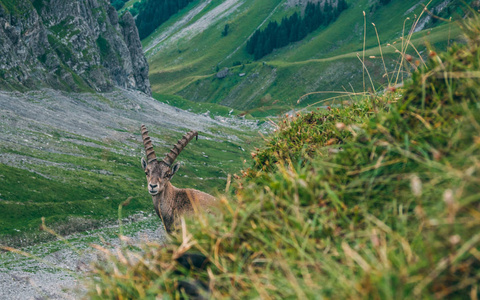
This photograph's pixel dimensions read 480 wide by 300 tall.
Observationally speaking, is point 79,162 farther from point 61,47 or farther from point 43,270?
point 61,47

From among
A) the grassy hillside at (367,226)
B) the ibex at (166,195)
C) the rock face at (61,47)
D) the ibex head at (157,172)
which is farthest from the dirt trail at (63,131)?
the grassy hillside at (367,226)

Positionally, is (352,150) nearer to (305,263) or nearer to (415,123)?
(415,123)

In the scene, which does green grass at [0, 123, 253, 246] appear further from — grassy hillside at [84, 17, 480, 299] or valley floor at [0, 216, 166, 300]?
grassy hillside at [84, 17, 480, 299]

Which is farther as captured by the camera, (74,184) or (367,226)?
(74,184)

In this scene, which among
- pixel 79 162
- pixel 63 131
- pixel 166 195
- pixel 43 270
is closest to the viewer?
pixel 166 195

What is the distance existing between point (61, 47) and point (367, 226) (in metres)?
166

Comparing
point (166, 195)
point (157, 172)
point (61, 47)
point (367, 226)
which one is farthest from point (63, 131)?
point (367, 226)

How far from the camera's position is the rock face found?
125562 millimetres

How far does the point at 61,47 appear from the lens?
150375 millimetres

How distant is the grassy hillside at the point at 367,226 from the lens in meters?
2.96

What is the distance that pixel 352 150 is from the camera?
4430mm

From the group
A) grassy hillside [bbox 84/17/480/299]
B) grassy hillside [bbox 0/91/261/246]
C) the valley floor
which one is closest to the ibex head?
grassy hillside [bbox 0/91/261/246]

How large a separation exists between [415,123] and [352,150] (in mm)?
765

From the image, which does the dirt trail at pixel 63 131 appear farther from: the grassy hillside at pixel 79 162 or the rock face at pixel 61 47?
the rock face at pixel 61 47
